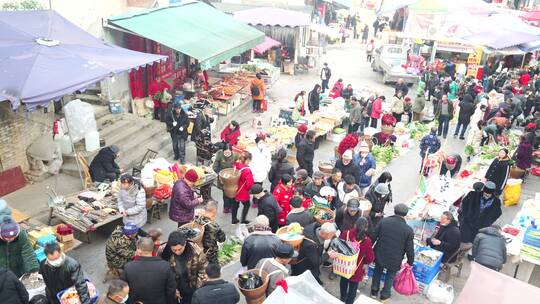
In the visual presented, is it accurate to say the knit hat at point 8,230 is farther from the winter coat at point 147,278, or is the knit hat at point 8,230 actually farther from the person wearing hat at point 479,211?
the person wearing hat at point 479,211

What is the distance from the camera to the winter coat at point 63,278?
5291 mm

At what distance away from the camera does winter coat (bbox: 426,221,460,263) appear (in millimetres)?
7266

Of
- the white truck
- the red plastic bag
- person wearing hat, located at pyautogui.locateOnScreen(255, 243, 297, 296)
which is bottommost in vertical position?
the red plastic bag

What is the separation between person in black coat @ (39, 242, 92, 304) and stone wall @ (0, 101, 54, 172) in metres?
5.07

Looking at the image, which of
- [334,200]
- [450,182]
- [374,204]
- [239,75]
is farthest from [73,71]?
[239,75]

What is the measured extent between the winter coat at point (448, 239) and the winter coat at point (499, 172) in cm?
308

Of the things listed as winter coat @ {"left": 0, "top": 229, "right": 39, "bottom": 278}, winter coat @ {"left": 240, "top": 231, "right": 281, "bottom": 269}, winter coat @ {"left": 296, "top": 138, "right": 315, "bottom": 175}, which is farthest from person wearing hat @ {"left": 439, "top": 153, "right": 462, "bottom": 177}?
winter coat @ {"left": 0, "top": 229, "right": 39, "bottom": 278}

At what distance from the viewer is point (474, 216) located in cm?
799

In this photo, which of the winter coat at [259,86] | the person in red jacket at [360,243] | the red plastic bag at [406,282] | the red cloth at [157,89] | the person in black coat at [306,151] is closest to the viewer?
the person in red jacket at [360,243]

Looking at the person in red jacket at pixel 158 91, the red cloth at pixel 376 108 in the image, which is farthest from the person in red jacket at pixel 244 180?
the red cloth at pixel 376 108

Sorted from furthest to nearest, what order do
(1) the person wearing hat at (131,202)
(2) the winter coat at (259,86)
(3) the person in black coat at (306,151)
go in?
(2) the winter coat at (259,86) < (3) the person in black coat at (306,151) < (1) the person wearing hat at (131,202)

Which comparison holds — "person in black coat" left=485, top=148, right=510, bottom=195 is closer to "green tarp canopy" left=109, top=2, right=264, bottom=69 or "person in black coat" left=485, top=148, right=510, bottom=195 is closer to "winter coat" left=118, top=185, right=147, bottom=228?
"winter coat" left=118, top=185, right=147, bottom=228

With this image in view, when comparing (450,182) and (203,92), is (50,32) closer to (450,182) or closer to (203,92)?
(203,92)

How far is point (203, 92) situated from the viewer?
15516 millimetres
